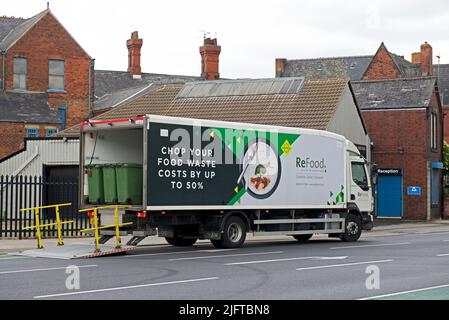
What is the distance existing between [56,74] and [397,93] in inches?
856

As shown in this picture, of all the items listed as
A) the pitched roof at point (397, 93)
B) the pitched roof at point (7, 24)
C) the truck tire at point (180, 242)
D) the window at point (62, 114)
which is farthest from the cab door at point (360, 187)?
the pitched roof at point (7, 24)

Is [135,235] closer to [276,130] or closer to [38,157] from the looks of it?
[276,130]

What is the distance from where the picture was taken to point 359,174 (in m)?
26.8

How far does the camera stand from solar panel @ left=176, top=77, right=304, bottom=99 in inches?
1588

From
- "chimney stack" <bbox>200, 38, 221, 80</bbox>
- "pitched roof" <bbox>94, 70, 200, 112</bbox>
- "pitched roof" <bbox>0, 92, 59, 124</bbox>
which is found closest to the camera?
"pitched roof" <bbox>0, 92, 59, 124</bbox>

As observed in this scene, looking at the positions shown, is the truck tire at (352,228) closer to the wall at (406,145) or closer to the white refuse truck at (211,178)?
the white refuse truck at (211,178)

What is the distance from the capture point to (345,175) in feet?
85.5

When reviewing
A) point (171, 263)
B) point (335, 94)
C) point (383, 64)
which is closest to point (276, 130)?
point (171, 263)

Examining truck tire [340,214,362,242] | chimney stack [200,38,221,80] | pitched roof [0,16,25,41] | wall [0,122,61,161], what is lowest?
truck tire [340,214,362,242]

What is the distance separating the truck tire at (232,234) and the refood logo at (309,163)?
2813 mm

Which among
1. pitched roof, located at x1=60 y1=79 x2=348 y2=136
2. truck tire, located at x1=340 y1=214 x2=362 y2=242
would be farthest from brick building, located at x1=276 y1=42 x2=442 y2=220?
truck tire, located at x1=340 y1=214 x2=362 y2=242

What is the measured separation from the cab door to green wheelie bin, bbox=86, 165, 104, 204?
343 inches

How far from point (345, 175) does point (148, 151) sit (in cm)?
851

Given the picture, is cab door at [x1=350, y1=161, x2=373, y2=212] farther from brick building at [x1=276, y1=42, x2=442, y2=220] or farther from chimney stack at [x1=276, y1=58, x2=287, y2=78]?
chimney stack at [x1=276, y1=58, x2=287, y2=78]
